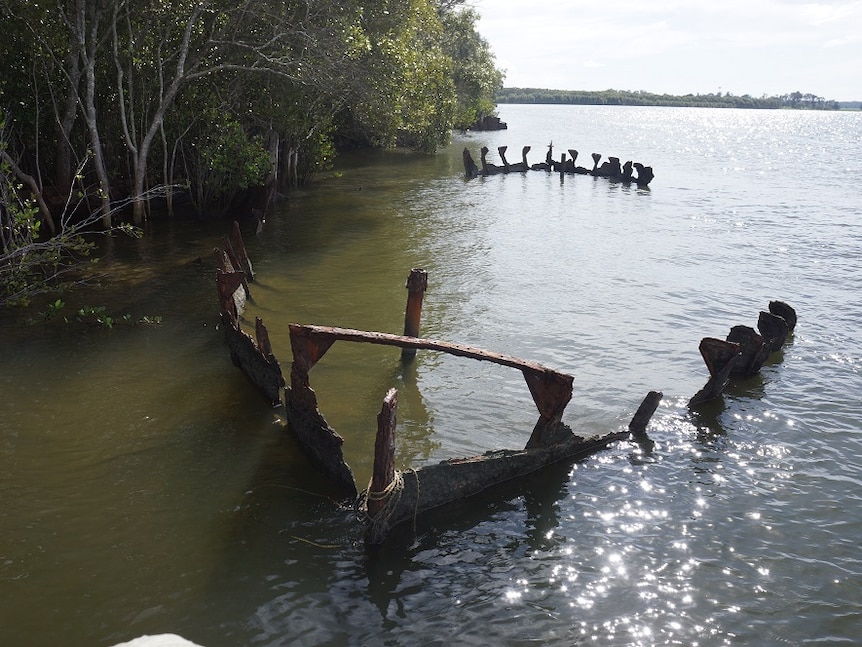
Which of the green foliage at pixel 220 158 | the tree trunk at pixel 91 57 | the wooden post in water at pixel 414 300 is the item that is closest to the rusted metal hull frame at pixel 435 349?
the wooden post in water at pixel 414 300

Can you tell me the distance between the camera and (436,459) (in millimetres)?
10156

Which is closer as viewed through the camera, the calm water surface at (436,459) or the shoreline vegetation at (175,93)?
the calm water surface at (436,459)

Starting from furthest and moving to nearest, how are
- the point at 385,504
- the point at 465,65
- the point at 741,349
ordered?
1. the point at 465,65
2. the point at 741,349
3. the point at 385,504

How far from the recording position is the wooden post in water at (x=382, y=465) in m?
7.38

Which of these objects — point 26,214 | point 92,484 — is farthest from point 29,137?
point 92,484

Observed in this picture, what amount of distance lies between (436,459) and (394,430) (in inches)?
113

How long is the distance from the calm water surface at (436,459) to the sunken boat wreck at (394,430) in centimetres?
28

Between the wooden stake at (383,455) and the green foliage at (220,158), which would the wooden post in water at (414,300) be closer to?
the wooden stake at (383,455)

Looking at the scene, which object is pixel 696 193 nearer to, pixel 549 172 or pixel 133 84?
pixel 549 172

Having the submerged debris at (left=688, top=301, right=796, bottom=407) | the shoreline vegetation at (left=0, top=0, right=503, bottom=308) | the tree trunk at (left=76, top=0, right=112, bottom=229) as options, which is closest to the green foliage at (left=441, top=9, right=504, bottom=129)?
the shoreline vegetation at (left=0, top=0, right=503, bottom=308)

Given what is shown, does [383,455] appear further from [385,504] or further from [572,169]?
[572,169]

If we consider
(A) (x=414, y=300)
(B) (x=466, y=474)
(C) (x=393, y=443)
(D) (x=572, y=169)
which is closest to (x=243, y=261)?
(A) (x=414, y=300)

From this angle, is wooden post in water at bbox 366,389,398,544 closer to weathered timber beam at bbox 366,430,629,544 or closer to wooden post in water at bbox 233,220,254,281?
weathered timber beam at bbox 366,430,629,544

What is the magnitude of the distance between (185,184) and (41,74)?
5.72 metres
